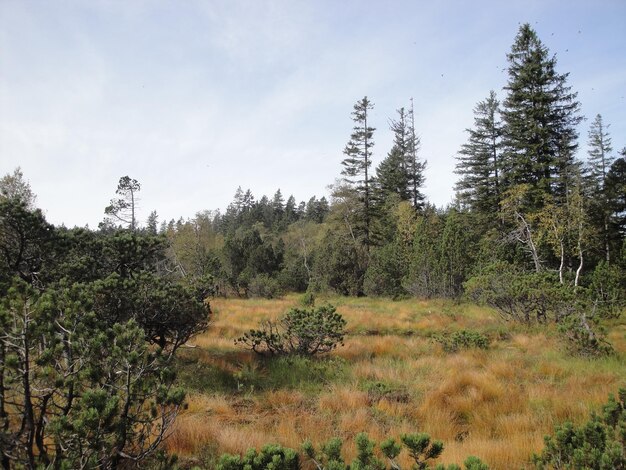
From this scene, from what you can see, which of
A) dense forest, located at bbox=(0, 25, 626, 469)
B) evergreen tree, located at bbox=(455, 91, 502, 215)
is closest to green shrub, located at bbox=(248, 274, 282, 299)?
dense forest, located at bbox=(0, 25, 626, 469)

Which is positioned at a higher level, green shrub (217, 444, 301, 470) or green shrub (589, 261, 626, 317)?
green shrub (589, 261, 626, 317)

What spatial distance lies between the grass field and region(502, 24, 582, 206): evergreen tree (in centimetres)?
1378

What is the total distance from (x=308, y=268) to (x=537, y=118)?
20.5 meters

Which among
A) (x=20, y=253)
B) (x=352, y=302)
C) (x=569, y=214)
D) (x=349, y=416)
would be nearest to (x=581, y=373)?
(x=349, y=416)

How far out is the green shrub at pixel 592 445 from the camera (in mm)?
2480

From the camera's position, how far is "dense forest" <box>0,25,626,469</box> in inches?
105

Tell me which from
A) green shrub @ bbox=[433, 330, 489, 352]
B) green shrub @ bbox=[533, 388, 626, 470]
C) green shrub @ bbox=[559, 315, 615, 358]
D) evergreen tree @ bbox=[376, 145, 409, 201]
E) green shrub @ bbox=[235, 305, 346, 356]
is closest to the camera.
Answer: green shrub @ bbox=[533, 388, 626, 470]

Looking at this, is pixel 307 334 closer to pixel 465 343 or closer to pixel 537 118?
pixel 465 343

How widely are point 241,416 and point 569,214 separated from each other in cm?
1911

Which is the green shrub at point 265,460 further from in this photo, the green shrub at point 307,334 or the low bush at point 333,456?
the green shrub at point 307,334

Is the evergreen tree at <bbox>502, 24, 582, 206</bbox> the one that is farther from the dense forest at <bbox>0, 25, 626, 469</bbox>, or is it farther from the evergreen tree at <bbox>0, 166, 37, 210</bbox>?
the evergreen tree at <bbox>0, 166, 37, 210</bbox>

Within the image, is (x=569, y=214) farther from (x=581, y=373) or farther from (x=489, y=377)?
(x=489, y=377)

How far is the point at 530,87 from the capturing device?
22.4 metres

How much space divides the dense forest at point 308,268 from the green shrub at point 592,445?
9.87ft
